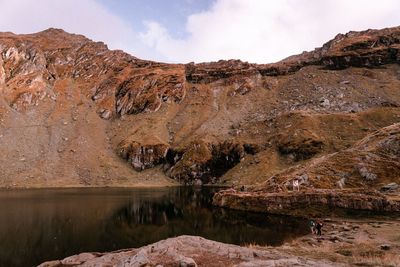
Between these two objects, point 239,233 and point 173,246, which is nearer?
point 173,246

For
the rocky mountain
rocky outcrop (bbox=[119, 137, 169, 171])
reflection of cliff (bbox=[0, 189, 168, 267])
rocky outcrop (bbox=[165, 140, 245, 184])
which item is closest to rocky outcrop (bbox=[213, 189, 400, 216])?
the rocky mountain

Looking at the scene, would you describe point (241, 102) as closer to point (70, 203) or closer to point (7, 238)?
point (70, 203)

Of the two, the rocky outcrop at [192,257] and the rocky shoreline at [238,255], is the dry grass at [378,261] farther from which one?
the rocky outcrop at [192,257]

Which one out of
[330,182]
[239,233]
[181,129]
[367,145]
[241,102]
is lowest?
[239,233]

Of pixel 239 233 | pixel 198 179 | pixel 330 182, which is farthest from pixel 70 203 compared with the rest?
pixel 198 179

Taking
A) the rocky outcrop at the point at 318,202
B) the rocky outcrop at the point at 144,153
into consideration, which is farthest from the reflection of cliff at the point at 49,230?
the rocky outcrop at the point at 144,153

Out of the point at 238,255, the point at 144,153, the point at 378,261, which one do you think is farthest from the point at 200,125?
the point at 378,261

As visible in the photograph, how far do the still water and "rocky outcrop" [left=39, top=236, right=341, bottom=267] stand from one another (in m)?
6.82

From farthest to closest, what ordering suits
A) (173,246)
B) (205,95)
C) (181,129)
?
(205,95) → (181,129) → (173,246)

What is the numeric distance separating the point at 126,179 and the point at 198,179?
2763 centimetres

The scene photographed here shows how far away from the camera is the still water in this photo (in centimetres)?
3790

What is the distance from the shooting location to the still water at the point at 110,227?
37.9m

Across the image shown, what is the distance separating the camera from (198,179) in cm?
14312

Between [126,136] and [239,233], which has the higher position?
[126,136]
